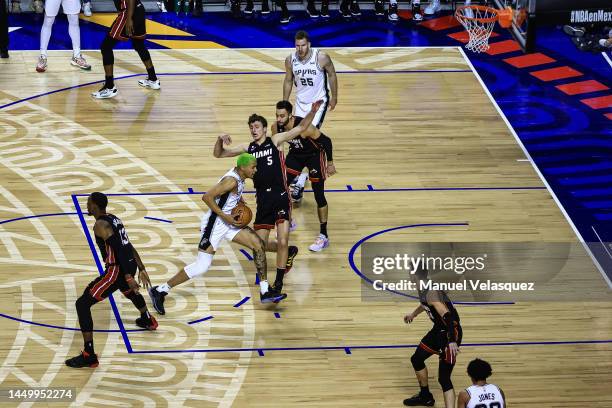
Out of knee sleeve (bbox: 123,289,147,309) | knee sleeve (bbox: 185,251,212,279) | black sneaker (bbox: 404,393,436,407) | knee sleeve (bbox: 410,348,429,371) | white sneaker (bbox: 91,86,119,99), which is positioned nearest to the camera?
knee sleeve (bbox: 410,348,429,371)

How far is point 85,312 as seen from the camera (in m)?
11.0

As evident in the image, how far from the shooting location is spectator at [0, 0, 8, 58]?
18531mm

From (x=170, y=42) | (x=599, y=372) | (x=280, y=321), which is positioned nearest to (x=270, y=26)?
(x=170, y=42)

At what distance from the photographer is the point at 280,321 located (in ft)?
39.7

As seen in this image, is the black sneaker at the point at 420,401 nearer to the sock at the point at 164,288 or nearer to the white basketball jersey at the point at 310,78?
the sock at the point at 164,288

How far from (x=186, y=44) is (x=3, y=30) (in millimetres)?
3170

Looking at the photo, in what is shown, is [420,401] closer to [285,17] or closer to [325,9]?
[285,17]

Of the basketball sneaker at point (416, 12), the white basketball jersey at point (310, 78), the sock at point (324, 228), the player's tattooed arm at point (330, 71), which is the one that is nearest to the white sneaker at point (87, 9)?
the basketball sneaker at point (416, 12)

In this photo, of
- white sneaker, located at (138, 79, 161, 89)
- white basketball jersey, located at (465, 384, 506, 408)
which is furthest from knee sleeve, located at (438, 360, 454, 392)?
white sneaker, located at (138, 79, 161, 89)

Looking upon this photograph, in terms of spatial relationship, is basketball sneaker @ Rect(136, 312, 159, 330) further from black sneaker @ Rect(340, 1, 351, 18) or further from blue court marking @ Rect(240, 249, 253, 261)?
black sneaker @ Rect(340, 1, 351, 18)

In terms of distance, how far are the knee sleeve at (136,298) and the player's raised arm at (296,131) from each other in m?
2.21

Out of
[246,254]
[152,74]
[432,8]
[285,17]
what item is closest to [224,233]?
[246,254]

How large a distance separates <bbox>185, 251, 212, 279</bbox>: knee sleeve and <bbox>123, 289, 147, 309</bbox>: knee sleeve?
2.06ft

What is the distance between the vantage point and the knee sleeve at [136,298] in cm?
1137
